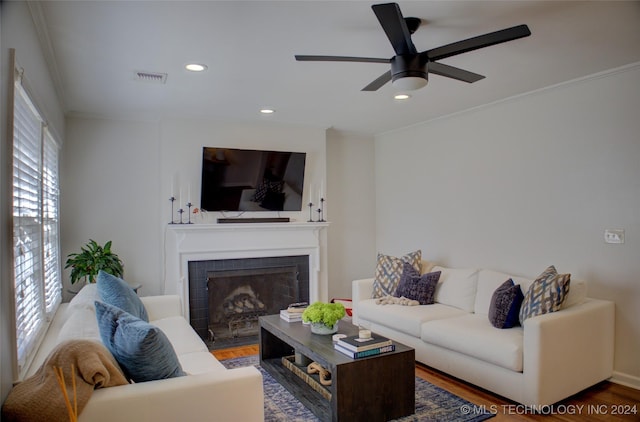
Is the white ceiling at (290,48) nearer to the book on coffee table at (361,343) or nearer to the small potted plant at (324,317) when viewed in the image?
the small potted plant at (324,317)

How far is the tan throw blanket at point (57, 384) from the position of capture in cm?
157

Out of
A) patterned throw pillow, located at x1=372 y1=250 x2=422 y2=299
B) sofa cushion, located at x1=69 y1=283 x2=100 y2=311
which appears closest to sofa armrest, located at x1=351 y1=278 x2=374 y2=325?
patterned throw pillow, located at x1=372 y1=250 x2=422 y2=299

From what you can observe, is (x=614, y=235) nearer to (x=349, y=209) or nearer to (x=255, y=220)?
(x=349, y=209)

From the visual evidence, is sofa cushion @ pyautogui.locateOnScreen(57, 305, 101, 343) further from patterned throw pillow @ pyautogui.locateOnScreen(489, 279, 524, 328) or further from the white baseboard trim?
the white baseboard trim

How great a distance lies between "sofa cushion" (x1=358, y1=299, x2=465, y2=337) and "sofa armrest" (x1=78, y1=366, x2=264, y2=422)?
7.07 feet

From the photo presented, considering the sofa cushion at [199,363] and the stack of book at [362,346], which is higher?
the stack of book at [362,346]

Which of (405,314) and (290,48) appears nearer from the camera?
(290,48)

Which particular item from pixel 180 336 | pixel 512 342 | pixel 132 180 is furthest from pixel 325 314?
pixel 132 180

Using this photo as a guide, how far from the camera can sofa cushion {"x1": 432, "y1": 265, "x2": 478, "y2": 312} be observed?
4.12 m

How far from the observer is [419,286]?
4.36 meters

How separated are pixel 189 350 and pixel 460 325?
208 cm

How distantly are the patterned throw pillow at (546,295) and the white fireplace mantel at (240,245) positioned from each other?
2.53 m

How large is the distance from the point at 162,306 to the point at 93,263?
82 centimetres

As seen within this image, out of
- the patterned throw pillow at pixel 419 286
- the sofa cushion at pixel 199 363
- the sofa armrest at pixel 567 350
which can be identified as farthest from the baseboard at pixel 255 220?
the sofa armrest at pixel 567 350
